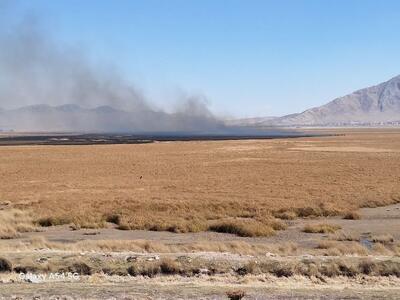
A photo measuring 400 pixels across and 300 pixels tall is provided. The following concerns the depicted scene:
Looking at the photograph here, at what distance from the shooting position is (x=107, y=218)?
92.4ft

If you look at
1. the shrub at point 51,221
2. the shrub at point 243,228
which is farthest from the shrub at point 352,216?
the shrub at point 51,221

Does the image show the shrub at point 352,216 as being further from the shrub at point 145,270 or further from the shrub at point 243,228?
the shrub at point 145,270

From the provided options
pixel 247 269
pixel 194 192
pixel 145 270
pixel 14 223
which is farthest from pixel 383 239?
pixel 194 192

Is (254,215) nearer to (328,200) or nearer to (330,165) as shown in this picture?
(328,200)

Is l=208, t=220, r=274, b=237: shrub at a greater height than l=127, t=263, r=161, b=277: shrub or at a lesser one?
lesser

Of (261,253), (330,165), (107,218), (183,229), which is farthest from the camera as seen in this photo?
(330,165)

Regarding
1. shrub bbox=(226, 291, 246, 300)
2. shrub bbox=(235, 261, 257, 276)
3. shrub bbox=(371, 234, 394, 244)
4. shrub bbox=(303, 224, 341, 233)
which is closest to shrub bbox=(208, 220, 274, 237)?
shrub bbox=(303, 224, 341, 233)

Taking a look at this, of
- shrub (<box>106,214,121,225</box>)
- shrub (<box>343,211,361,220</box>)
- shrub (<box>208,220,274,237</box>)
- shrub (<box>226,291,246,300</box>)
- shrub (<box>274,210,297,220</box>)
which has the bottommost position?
shrub (<box>343,211,361,220</box>)

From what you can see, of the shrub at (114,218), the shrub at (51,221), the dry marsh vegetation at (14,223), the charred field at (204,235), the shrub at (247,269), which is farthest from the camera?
the shrub at (114,218)

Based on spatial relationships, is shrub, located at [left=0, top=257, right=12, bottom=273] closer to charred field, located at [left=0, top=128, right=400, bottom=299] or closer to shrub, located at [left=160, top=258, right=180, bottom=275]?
charred field, located at [left=0, top=128, right=400, bottom=299]

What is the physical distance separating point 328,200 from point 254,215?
759 cm

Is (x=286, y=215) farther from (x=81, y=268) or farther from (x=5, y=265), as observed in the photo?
(x=5, y=265)

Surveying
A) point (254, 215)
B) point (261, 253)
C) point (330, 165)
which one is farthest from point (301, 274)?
point (330, 165)

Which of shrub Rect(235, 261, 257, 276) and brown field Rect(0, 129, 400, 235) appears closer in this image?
shrub Rect(235, 261, 257, 276)
